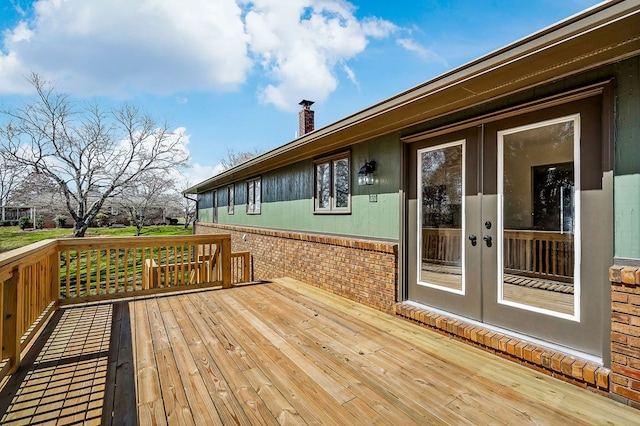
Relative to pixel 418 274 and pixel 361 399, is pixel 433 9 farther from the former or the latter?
pixel 361 399

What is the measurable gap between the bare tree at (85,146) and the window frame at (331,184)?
505 inches

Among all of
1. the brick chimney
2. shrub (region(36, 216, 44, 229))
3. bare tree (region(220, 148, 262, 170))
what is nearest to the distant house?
the brick chimney

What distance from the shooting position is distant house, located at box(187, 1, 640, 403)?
6.68 feet

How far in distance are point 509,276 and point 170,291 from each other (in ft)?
15.6

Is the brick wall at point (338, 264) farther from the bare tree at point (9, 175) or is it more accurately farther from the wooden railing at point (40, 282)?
A: the bare tree at point (9, 175)

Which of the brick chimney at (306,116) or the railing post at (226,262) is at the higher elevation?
the brick chimney at (306,116)

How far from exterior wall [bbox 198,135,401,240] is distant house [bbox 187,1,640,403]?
0.09 ft

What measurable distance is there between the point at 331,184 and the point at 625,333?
3.98 meters

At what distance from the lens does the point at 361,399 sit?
6.72 feet

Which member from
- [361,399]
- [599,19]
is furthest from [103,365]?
[599,19]

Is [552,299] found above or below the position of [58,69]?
below

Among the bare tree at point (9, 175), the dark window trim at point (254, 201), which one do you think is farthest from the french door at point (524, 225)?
the bare tree at point (9, 175)

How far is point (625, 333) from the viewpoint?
1.98 metres

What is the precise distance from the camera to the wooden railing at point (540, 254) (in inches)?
95.7
